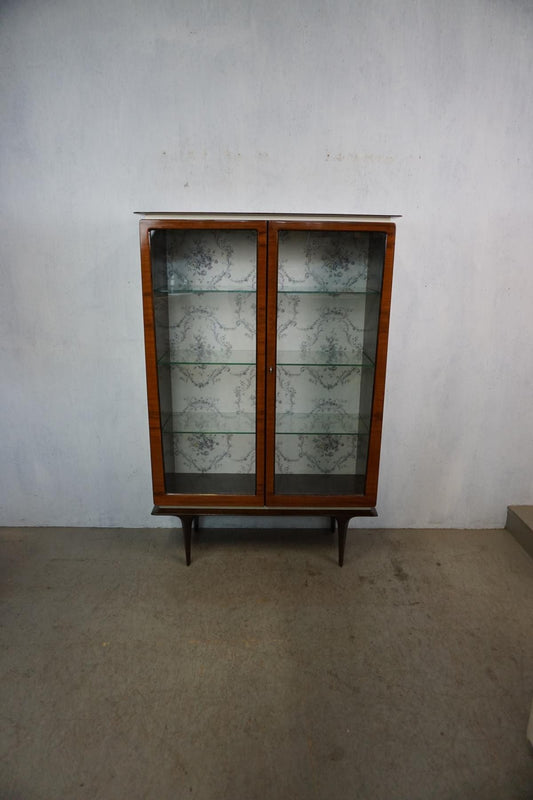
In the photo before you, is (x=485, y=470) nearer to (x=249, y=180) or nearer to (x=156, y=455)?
(x=156, y=455)

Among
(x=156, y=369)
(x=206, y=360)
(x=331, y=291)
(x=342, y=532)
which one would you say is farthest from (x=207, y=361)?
(x=342, y=532)

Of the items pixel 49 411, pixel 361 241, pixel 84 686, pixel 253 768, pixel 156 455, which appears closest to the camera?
pixel 253 768

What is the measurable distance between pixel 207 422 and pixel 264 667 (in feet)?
3.13

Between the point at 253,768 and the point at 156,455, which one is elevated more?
the point at 156,455

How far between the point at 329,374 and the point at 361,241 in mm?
532

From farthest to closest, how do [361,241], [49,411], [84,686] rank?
[49,411] → [361,241] → [84,686]

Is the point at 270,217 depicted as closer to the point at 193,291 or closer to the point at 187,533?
the point at 193,291

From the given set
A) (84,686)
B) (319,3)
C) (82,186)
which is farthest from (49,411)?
(319,3)

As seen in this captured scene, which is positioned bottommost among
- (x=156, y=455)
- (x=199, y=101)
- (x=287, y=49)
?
(x=156, y=455)

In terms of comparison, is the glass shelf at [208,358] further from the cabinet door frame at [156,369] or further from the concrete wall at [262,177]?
the concrete wall at [262,177]

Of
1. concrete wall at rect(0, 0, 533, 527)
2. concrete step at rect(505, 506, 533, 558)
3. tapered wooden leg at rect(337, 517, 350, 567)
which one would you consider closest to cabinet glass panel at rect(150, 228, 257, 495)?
concrete wall at rect(0, 0, 533, 527)

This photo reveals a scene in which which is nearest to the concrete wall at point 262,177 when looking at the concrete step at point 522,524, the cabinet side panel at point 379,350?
the concrete step at point 522,524

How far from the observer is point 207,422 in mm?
2240

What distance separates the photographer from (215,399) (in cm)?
224
